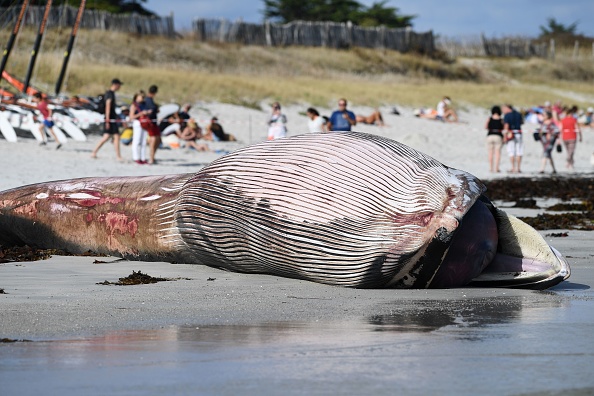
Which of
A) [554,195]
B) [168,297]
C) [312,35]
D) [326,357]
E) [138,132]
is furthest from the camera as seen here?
[312,35]

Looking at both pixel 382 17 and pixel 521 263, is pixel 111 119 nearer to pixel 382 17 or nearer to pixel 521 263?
pixel 521 263

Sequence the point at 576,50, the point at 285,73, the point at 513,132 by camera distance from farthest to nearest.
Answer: the point at 576,50 → the point at 285,73 → the point at 513,132

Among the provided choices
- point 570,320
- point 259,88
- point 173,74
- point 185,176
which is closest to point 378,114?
point 259,88

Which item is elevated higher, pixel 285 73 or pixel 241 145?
pixel 285 73

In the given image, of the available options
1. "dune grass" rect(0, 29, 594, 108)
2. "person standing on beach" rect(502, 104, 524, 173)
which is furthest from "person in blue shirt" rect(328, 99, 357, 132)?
"dune grass" rect(0, 29, 594, 108)

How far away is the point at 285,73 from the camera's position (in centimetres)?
5381

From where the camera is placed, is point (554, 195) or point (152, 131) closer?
point (554, 195)

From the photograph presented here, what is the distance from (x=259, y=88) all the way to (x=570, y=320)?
35.9 metres

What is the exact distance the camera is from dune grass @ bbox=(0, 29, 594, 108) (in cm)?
3722

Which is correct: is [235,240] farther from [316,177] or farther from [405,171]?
[405,171]

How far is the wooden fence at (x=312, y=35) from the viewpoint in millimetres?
60125

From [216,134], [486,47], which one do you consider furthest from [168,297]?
[486,47]

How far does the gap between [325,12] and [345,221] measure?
7744 cm

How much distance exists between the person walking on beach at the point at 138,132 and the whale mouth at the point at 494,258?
15.1 m
